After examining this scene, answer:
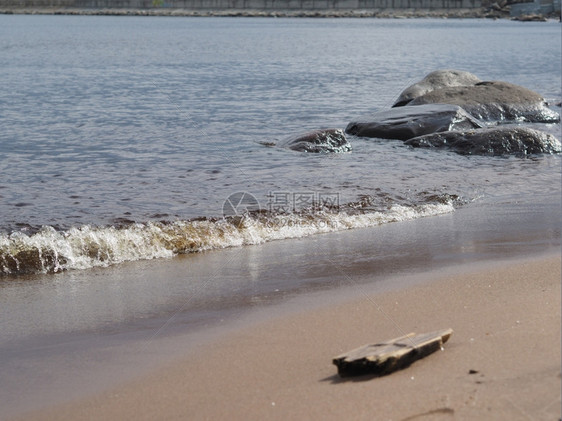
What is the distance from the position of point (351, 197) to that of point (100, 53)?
31593 mm

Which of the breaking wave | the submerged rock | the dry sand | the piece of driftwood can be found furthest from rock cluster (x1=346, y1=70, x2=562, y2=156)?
the piece of driftwood

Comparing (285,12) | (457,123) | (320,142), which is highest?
(285,12)

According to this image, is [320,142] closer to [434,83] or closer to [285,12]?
[434,83]

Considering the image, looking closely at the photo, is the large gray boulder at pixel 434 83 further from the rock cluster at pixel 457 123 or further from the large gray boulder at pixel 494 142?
the large gray boulder at pixel 494 142

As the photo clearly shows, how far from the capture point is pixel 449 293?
5477mm

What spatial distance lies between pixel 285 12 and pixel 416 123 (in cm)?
11571

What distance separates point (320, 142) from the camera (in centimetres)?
1202

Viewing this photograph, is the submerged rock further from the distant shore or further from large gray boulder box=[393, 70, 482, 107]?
the distant shore

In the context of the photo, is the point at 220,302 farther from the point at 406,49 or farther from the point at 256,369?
the point at 406,49

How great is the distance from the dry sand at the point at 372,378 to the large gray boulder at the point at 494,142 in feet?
21.1

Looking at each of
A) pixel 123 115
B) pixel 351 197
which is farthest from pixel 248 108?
pixel 351 197

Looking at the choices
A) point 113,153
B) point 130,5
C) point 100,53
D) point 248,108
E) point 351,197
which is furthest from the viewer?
point 130,5

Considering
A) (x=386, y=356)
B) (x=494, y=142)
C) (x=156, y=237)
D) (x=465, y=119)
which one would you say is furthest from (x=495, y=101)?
(x=386, y=356)

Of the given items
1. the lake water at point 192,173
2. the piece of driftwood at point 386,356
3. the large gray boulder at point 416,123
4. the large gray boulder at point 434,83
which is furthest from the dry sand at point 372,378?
the large gray boulder at point 434,83
